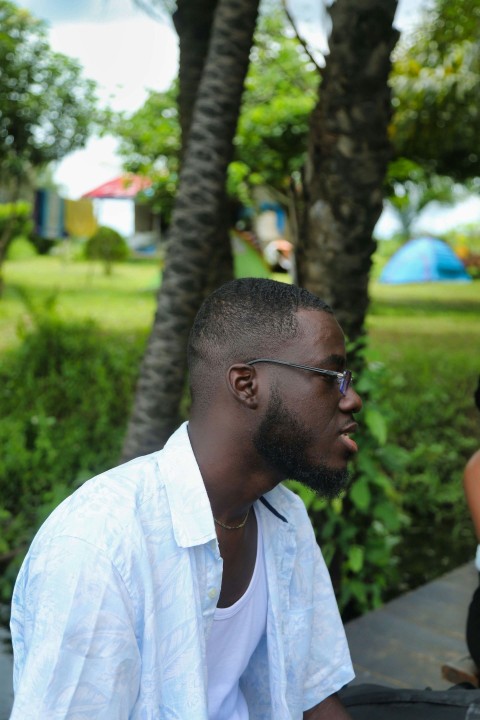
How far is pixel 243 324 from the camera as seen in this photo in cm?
177

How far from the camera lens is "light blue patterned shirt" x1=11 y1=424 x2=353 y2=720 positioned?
4.85 feet

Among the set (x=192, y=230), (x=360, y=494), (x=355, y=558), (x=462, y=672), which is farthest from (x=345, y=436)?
(x=192, y=230)

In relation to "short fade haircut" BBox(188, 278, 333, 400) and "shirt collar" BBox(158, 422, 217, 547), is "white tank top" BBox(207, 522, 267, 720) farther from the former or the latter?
"short fade haircut" BBox(188, 278, 333, 400)

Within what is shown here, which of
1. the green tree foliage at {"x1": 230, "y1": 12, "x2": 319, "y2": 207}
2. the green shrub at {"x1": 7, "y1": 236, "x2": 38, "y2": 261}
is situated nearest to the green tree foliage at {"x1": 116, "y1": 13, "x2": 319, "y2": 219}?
the green tree foliage at {"x1": 230, "y1": 12, "x2": 319, "y2": 207}

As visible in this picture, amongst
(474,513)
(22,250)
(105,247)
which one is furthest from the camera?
(22,250)

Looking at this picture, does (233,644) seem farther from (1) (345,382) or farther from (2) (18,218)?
(2) (18,218)

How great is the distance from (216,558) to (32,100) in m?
8.94

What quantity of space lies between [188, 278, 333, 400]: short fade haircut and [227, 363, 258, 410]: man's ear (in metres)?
0.02

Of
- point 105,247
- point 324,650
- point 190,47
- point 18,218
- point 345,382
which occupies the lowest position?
point 324,650

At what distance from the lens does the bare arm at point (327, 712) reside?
2.05 metres

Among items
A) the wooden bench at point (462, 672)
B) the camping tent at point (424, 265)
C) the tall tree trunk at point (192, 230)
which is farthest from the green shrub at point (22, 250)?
the wooden bench at point (462, 672)

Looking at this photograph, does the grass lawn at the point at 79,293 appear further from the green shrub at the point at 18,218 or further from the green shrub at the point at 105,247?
the green shrub at the point at 18,218

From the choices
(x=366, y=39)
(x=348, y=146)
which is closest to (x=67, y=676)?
(x=348, y=146)

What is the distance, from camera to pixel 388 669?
11.7ft
